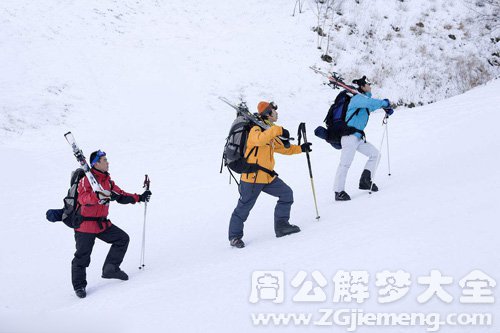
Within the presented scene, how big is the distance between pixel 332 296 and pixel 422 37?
684 inches

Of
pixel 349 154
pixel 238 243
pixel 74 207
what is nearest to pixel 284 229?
pixel 238 243

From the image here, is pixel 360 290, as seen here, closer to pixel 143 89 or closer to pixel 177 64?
pixel 143 89

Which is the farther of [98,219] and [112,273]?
[112,273]

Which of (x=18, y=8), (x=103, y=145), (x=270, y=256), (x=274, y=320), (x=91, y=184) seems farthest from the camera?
(x=18, y=8)

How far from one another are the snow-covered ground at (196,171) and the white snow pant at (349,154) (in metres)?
0.40

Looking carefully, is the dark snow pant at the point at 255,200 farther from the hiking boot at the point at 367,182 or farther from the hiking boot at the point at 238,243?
the hiking boot at the point at 367,182

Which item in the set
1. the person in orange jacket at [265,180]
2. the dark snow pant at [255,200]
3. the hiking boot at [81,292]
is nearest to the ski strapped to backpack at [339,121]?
the person in orange jacket at [265,180]

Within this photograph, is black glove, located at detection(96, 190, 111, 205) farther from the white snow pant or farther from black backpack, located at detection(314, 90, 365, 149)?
the white snow pant

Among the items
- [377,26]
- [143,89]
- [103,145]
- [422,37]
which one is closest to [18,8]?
[143,89]

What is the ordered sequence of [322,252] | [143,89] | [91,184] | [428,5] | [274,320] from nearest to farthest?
1. [274,320]
2. [322,252]
3. [91,184]
4. [143,89]
5. [428,5]

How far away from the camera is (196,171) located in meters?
11.2

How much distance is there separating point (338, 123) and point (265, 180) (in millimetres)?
1974

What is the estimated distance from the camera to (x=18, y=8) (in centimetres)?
1683

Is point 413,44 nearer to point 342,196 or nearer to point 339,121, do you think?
point 339,121
